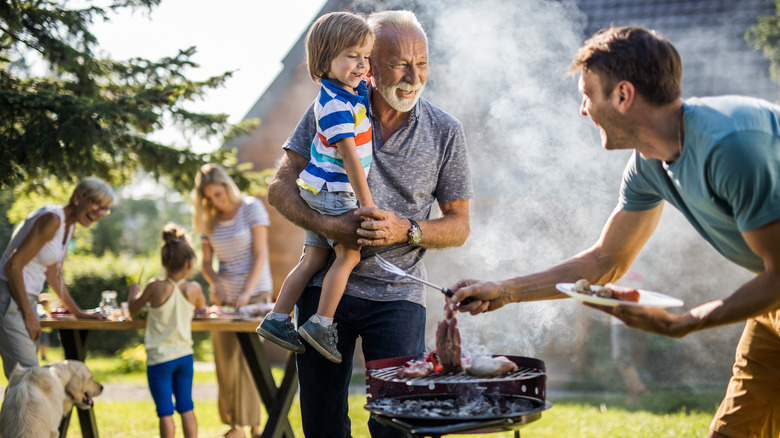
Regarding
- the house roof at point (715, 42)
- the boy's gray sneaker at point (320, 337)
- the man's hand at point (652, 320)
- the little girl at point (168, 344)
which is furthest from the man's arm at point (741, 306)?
the house roof at point (715, 42)

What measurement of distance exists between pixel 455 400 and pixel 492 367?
0.19 meters

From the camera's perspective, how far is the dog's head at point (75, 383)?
4.14 metres

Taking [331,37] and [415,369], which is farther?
[331,37]

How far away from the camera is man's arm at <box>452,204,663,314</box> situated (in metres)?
2.47

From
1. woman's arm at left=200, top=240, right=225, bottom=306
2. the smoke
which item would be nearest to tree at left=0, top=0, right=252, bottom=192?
woman's arm at left=200, top=240, right=225, bottom=306

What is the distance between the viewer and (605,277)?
8.43 ft

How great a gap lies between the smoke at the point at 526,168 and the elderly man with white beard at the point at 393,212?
287cm

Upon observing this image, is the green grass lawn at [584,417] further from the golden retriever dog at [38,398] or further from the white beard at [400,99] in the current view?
the white beard at [400,99]

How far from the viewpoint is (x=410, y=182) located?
2.68 metres

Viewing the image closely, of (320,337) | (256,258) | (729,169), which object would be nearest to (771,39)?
(256,258)

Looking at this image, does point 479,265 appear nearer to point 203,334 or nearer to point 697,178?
point 697,178

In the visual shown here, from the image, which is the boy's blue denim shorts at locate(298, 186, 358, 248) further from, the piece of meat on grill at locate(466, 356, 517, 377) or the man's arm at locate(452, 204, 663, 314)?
the piece of meat on grill at locate(466, 356, 517, 377)

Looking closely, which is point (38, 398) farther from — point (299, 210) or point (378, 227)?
point (378, 227)

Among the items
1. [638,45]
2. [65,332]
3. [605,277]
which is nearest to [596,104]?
[638,45]
